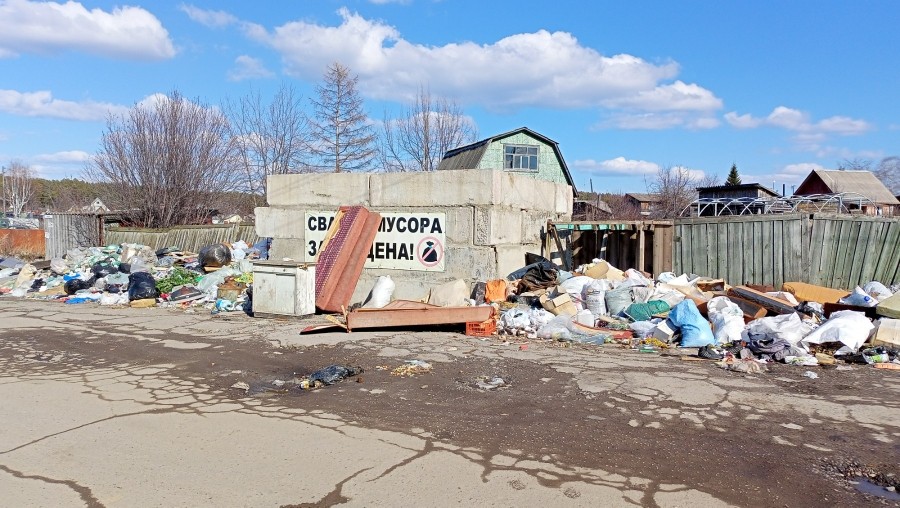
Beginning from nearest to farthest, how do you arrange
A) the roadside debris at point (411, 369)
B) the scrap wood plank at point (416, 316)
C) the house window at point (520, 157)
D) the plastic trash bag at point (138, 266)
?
the roadside debris at point (411, 369) → the scrap wood plank at point (416, 316) → the plastic trash bag at point (138, 266) → the house window at point (520, 157)

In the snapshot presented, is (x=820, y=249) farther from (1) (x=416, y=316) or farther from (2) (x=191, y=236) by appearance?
(2) (x=191, y=236)

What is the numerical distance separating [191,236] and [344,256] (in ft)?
41.1

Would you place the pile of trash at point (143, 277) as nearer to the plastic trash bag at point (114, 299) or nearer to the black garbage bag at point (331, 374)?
the plastic trash bag at point (114, 299)

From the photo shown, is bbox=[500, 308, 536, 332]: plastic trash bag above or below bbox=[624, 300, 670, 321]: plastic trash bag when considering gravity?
below

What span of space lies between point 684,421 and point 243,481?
3598mm

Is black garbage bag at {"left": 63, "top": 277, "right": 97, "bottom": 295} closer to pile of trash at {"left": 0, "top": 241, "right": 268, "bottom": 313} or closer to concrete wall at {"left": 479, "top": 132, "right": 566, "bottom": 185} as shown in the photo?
pile of trash at {"left": 0, "top": 241, "right": 268, "bottom": 313}

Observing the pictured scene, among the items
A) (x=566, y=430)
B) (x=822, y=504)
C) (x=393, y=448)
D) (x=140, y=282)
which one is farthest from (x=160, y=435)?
(x=140, y=282)

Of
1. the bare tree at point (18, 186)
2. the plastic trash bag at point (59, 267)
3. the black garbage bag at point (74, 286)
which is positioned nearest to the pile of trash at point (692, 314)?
the black garbage bag at point (74, 286)

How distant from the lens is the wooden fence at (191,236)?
21.4 metres

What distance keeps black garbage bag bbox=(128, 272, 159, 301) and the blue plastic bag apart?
437 inches

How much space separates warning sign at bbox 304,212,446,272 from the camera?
1196cm

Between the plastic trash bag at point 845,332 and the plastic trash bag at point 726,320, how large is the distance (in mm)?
827

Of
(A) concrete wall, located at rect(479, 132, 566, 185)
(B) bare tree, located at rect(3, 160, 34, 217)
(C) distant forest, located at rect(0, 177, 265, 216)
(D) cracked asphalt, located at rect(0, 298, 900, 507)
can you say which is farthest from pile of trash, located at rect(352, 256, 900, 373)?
(B) bare tree, located at rect(3, 160, 34, 217)

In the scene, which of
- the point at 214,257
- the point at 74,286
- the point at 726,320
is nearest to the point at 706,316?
the point at 726,320
